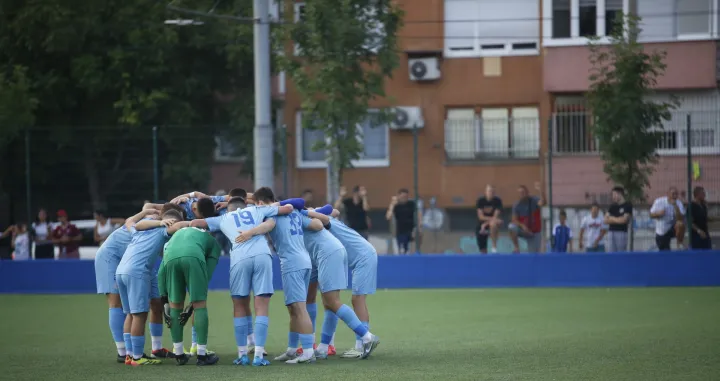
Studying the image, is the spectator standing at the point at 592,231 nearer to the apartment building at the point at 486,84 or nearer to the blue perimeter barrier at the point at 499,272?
the blue perimeter barrier at the point at 499,272

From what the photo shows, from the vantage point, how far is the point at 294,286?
12.9m

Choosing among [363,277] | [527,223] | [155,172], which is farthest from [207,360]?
[527,223]

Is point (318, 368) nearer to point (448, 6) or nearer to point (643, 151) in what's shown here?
point (643, 151)

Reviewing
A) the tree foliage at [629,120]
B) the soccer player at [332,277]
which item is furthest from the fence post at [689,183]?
the soccer player at [332,277]

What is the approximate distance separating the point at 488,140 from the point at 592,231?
702 centimetres

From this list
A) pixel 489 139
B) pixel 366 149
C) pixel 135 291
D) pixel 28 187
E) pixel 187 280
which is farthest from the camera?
pixel 366 149

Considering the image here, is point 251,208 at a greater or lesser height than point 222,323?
greater

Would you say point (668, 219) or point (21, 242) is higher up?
point (668, 219)

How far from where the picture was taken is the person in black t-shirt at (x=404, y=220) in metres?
24.9

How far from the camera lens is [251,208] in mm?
12797

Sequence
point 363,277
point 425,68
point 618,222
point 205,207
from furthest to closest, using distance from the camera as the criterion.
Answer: point 425,68
point 618,222
point 363,277
point 205,207

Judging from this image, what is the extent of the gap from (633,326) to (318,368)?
5.65 meters

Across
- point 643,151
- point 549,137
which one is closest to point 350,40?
point 549,137

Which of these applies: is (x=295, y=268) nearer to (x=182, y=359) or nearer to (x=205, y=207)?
(x=205, y=207)
